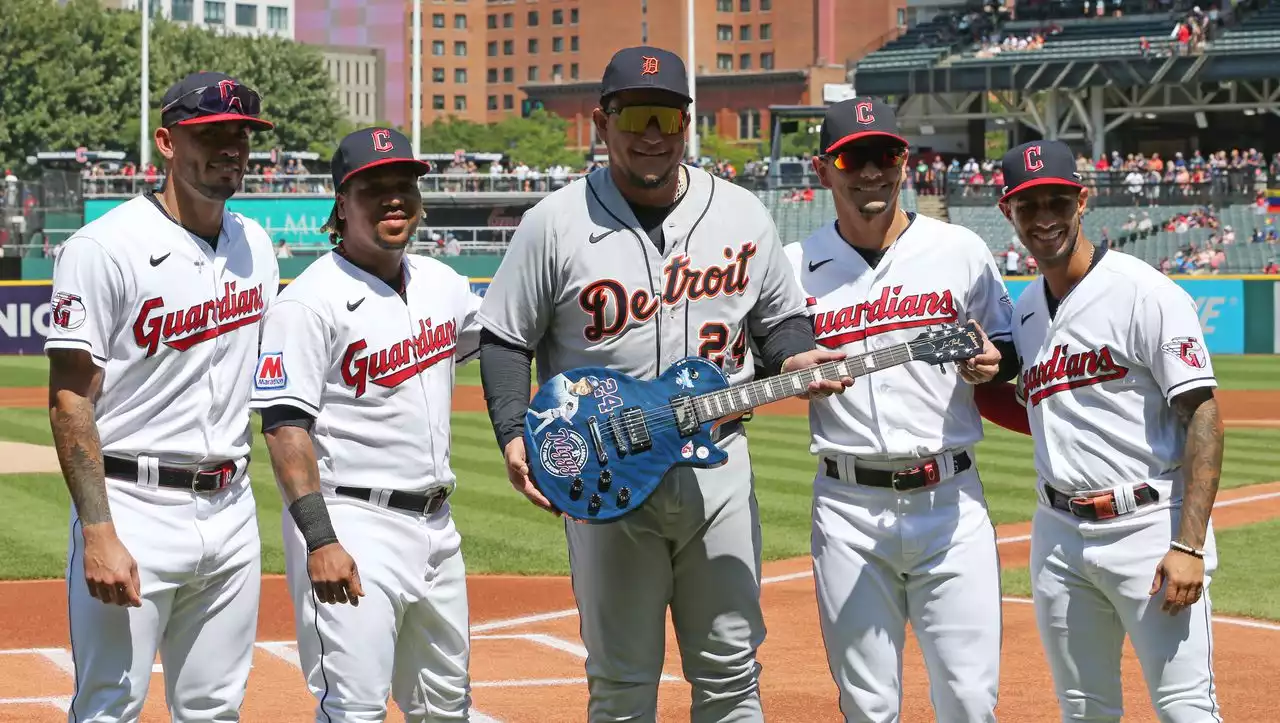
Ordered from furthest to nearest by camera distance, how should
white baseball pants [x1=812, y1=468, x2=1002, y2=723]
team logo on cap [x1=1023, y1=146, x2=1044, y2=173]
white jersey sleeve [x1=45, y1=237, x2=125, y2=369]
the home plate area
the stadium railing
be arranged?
the stadium railing → the home plate area → team logo on cap [x1=1023, y1=146, x2=1044, y2=173] → white baseball pants [x1=812, y1=468, x2=1002, y2=723] → white jersey sleeve [x1=45, y1=237, x2=125, y2=369]

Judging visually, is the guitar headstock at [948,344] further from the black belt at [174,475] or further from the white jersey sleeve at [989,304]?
the black belt at [174,475]

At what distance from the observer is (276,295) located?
4.91 metres

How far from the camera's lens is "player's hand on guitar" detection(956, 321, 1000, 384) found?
4720 mm

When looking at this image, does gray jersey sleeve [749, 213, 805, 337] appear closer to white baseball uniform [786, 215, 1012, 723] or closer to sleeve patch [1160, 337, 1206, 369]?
white baseball uniform [786, 215, 1012, 723]

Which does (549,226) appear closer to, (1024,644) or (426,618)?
(426,618)

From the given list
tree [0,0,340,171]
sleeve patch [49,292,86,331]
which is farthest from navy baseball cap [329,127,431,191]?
tree [0,0,340,171]

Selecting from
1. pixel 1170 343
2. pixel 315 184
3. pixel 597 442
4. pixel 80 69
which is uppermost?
pixel 80 69

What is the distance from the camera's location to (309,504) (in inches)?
178

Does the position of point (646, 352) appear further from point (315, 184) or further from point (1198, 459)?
point (315, 184)

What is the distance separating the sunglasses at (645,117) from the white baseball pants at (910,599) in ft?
4.12

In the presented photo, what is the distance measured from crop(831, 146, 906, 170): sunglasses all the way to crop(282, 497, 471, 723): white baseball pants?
5.45 ft

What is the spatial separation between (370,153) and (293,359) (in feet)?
2.21

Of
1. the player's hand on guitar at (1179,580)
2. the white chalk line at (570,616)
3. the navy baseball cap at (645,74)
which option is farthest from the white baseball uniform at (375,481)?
the white chalk line at (570,616)

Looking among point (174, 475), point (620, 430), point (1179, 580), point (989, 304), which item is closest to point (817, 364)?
point (620, 430)
